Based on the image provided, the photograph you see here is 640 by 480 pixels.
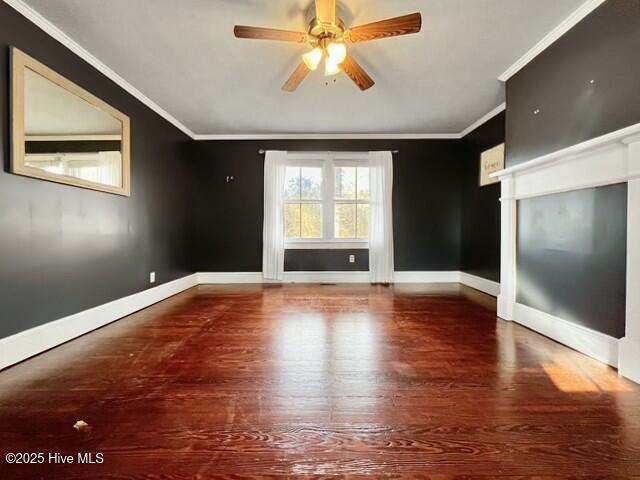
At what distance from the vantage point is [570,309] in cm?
207

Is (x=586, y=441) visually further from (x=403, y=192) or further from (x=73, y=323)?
(x=403, y=192)

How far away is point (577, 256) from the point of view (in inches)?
79.0

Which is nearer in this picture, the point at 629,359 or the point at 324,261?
the point at 629,359

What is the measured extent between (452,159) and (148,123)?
4.33m

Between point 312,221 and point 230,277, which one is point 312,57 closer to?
point 312,221

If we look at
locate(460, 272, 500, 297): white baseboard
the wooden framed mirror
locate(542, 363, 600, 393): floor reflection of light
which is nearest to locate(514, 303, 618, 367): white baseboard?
locate(542, 363, 600, 393): floor reflection of light

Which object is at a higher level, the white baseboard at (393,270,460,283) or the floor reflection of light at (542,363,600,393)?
the white baseboard at (393,270,460,283)

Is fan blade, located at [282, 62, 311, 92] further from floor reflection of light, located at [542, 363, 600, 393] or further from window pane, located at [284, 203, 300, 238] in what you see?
Result: floor reflection of light, located at [542, 363, 600, 393]

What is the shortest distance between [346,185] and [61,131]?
3479mm

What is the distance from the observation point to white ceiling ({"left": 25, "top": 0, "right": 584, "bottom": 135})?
1.89 metres

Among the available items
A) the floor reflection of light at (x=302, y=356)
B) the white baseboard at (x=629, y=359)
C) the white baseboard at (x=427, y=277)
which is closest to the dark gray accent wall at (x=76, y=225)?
the floor reflection of light at (x=302, y=356)

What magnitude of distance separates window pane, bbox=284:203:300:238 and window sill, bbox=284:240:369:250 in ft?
0.49

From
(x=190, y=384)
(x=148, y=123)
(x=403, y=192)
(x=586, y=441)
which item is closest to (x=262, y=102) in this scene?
(x=148, y=123)

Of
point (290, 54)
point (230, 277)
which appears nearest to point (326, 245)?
point (230, 277)
